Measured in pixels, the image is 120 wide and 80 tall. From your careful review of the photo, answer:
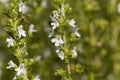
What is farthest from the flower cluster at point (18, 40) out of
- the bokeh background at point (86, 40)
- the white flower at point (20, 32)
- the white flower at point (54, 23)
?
the bokeh background at point (86, 40)

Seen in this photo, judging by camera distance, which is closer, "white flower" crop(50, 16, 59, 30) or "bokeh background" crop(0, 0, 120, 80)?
"white flower" crop(50, 16, 59, 30)

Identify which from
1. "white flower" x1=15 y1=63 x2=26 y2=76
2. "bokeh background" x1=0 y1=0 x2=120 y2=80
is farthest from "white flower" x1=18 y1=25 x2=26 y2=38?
"bokeh background" x1=0 y1=0 x2=120 y2=80

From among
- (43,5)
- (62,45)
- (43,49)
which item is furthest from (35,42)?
(62,45)

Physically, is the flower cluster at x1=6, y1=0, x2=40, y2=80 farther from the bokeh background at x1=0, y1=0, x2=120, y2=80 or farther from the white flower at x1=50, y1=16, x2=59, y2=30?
the bokeh background at x1=0, y1=0, x2=120, y2=80

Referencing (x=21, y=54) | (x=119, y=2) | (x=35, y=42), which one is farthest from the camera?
(x=119, y=2)

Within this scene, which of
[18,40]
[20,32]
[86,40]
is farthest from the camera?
[86,40]

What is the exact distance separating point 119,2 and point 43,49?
152 centimetres

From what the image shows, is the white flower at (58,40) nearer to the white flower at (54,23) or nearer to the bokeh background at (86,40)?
the white flower at (54,23)

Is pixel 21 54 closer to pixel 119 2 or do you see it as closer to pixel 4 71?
pixel 4 71

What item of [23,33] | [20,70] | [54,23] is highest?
[54,23]

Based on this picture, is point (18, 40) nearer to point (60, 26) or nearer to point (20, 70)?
point (20, 70)

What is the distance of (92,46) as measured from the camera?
8.04 meters

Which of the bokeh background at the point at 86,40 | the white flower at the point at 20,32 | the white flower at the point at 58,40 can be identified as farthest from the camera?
the bokeh background at the point at 86,40

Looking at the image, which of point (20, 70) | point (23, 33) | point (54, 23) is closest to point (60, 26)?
point (54, 23)
